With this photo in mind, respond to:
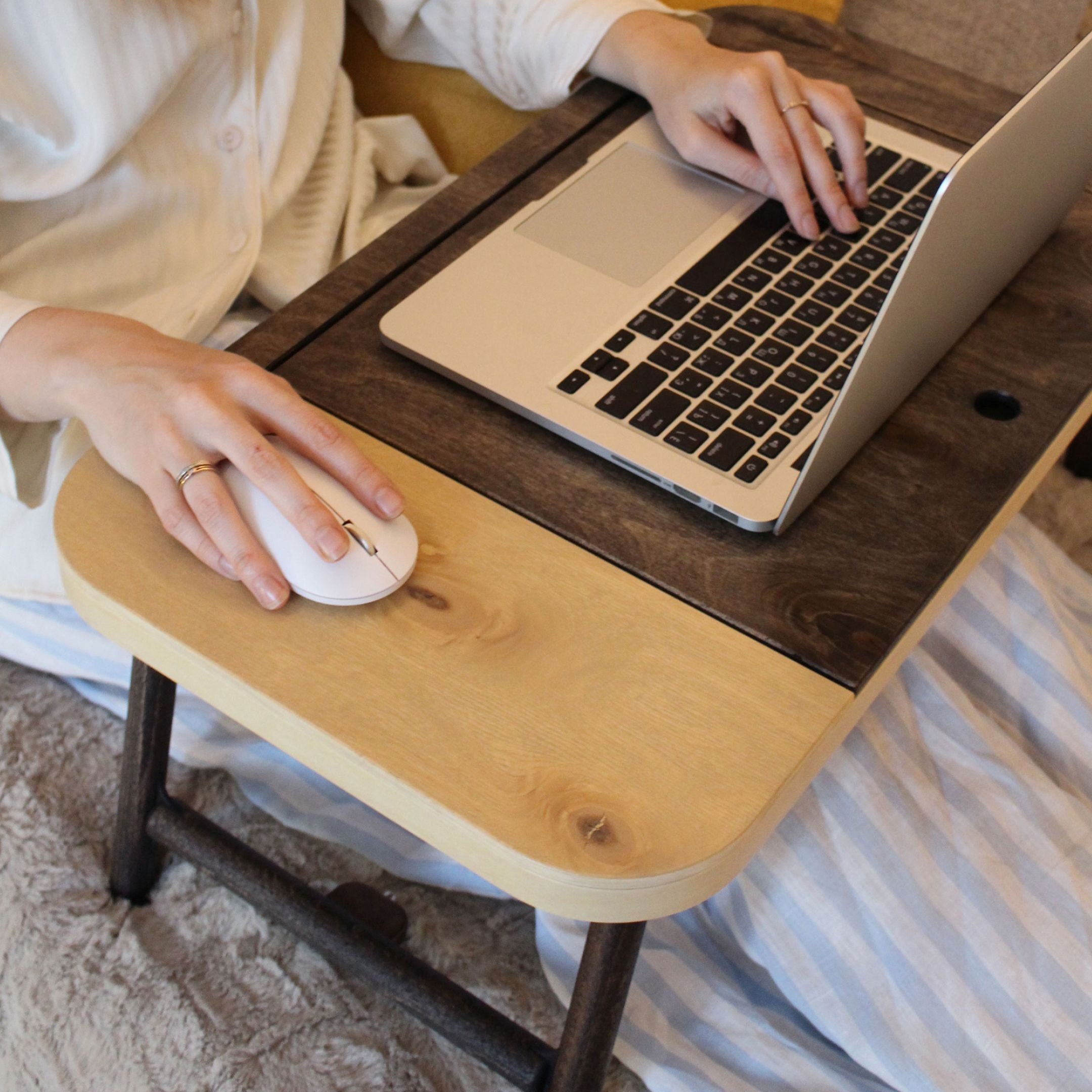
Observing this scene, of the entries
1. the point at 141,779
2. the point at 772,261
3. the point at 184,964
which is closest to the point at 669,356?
the point at 772,261

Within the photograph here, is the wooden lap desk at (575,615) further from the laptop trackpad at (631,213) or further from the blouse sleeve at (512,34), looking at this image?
the blouse sleeve at (512,34)

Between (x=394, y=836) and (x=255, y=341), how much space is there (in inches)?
18.8

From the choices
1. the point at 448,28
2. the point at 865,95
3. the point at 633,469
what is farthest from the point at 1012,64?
the point at 633,469

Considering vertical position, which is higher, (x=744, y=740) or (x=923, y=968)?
(x=744, y=740)

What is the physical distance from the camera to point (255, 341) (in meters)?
0.66

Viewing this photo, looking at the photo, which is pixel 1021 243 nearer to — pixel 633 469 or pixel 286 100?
pixel 633 469

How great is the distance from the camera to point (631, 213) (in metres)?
0.75

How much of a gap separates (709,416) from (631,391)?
0.14ft

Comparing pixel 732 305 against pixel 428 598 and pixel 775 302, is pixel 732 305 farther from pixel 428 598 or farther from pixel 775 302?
pixel 428 598

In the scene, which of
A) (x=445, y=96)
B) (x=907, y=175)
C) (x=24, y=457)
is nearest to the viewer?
(x=24, y=457)

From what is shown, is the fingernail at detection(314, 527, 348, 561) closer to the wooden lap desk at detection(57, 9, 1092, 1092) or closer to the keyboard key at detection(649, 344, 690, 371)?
the wooden lap desk at detection(57, 9, 1092, 1092)

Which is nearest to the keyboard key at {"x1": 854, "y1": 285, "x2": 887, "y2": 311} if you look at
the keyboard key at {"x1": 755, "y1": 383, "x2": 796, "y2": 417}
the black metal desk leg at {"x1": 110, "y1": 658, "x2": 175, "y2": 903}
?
the keyboard key at {"x1": 755, "y1": 383, "x2": 796, "y2": 417}

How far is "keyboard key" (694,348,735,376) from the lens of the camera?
645 millimetres

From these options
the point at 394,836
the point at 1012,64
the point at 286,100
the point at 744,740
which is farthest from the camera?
the point at 1012,64
